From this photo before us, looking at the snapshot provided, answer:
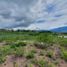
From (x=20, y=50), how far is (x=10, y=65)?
1099mm

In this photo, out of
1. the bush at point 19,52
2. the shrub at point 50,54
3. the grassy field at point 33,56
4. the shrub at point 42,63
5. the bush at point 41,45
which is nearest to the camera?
the shrub at point 42,63

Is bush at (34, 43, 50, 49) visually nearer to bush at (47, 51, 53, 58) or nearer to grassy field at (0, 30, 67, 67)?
grassy field at (0, 30, 67, 67)

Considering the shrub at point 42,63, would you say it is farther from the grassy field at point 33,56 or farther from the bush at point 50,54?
the bush at point 50,54

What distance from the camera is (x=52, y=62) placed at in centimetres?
1028

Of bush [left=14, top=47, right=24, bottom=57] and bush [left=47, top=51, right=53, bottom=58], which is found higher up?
bush [left=14, top=47, right=24, bottom=57]

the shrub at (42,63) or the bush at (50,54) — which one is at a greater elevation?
the bush at (50,54)

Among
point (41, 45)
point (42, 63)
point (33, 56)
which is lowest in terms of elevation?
point (42, 63)

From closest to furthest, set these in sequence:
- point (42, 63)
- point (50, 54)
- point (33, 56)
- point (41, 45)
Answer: point (42, 63)
point (33, 56)
point (50, 54)
point (41, 45)

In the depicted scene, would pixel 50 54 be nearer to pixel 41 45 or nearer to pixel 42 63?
pixel 42 63

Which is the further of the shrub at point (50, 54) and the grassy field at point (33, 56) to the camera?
the shrub at point (50, 54)

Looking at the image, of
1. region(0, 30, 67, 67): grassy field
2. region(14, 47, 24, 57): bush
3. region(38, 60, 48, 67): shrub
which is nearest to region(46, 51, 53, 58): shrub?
region(0, 30, 67, 67): grassy field

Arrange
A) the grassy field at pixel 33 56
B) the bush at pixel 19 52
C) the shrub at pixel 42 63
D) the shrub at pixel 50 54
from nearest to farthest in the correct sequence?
the shrub at pixel 42 63 → the grassy field at pixel 33 56 → the bush at pixel 19 52 → the shrub at pixel 50 54

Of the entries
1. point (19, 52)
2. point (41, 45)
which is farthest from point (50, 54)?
point (19, 52)

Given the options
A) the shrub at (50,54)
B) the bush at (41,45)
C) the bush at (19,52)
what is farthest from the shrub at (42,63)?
the bush at (41,45)
